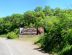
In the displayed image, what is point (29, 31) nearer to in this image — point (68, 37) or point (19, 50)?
point (19, 50)

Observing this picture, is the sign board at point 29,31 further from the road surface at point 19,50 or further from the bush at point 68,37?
the bush at point 68,37

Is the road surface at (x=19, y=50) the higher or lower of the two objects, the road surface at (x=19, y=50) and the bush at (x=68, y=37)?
the lower

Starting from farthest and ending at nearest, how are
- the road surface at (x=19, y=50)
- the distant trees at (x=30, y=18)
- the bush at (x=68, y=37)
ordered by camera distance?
the distant trees at (x=30, y=18) < the road surface at (x=19, y=50) < the bush at (x=68, y=37)

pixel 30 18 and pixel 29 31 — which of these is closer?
pixel 29 31

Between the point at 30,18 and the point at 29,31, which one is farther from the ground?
the point at 30,18

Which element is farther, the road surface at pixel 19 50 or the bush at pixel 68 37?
the road surface at pixel 19 50

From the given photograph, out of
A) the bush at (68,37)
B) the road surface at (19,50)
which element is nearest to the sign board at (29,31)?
the road surface at (19,50)

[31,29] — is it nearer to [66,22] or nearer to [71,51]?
[66,22]

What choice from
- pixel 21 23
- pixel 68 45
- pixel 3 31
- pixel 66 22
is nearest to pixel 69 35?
pixel 68 45

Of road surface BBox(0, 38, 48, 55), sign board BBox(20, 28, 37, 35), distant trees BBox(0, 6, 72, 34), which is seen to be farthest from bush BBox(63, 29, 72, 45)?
distant trees BBox(0, 6, 72, 34)

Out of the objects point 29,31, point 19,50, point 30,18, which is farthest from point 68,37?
point 30,18

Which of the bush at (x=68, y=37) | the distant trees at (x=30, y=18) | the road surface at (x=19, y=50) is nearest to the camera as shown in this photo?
the bush at (x=68, y=37)

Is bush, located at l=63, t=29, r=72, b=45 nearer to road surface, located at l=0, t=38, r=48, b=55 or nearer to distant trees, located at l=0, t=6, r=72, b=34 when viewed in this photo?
road surface, located at l=0, t=38, r=48, b=55

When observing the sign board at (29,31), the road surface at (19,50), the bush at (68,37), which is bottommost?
the sign board at (29,31)
